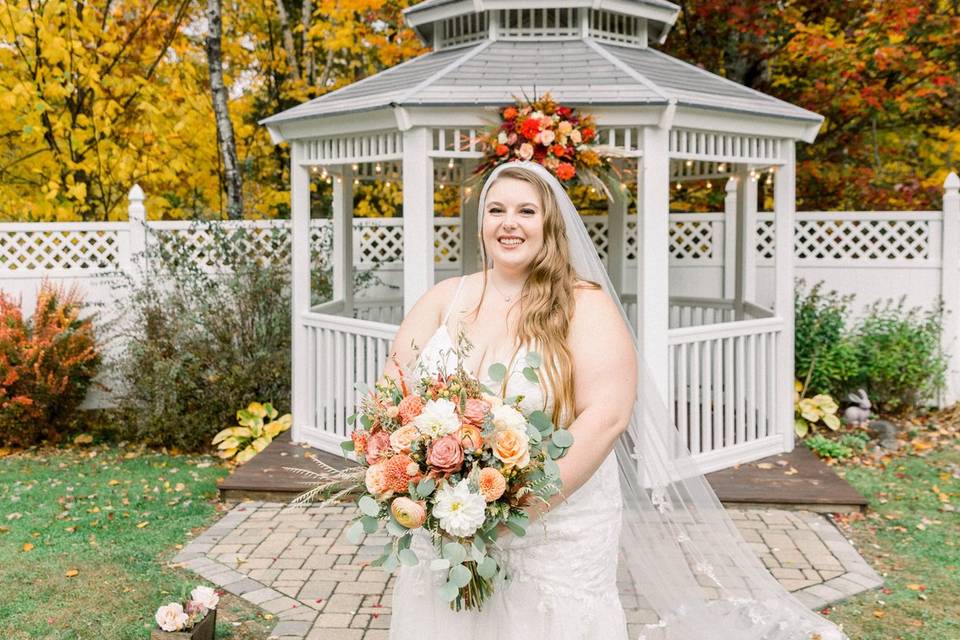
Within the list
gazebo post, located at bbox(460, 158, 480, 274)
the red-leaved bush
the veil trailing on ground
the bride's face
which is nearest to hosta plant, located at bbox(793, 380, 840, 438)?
gazebo post, located at bbox(460, 158, 480, 274)

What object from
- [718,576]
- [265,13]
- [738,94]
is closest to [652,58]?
[738,94]

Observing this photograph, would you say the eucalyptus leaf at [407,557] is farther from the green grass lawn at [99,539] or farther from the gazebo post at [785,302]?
the gazebo post at [785,302]

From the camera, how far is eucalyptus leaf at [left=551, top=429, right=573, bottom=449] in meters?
2.31

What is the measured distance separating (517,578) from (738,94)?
5156 mm

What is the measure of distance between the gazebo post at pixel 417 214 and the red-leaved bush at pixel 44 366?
371 cm

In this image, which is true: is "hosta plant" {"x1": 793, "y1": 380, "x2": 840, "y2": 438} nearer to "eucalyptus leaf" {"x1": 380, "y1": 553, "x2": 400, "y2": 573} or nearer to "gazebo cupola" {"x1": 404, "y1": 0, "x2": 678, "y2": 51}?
"gazebo cupola" {"x1": 404, "y1": 0, "x2": 678, "y2": 51}

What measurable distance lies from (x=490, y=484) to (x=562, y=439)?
29cm

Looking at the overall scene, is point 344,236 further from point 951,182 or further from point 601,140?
point 951,182

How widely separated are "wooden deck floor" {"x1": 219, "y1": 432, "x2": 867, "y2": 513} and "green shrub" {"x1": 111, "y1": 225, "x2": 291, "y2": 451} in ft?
3.31

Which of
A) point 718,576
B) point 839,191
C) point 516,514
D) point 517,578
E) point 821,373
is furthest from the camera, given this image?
point 839,191

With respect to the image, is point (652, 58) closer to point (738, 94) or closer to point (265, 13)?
point (738, 94)

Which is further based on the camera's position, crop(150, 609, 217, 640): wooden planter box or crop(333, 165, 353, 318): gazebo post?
crop(333, 165, 353, 318): gazebo post

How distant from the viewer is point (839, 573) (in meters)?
4.68

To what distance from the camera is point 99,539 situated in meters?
5.35
